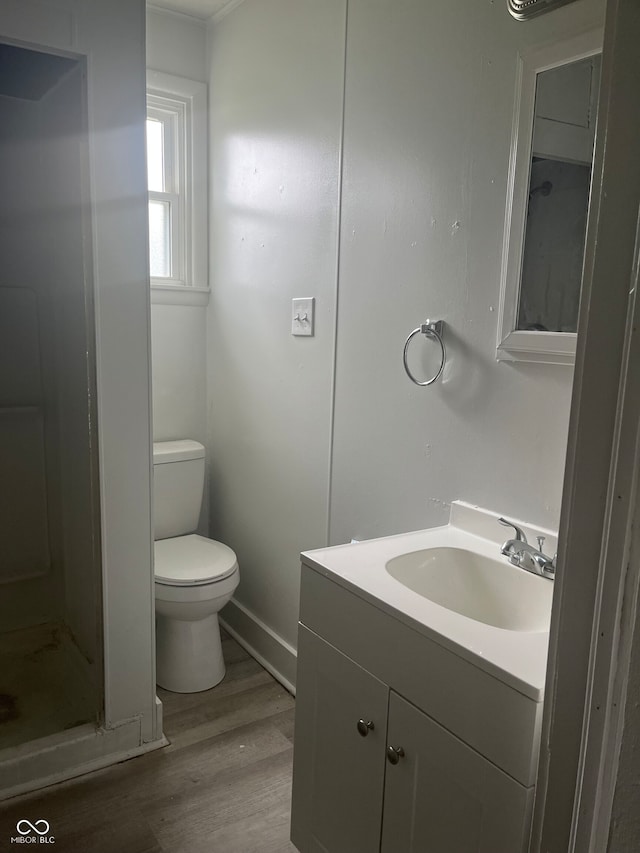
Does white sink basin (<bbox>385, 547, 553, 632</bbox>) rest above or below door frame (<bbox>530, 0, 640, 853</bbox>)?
below

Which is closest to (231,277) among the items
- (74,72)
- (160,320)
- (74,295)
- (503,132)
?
(160,320)

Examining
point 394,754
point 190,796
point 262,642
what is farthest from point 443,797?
point 262,642

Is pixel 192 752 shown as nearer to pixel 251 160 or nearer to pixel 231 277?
pixel 231 277

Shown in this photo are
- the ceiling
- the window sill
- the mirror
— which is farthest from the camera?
the window sill

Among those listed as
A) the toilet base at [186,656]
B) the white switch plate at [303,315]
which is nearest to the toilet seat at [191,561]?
the toilet base at [186,656]

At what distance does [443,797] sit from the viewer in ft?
3.75

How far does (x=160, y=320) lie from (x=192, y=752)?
1720 millimetres

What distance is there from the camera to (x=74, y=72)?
1.86 metres

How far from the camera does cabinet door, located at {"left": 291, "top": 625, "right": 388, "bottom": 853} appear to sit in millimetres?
1313

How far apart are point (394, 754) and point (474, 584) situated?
0.46 meters

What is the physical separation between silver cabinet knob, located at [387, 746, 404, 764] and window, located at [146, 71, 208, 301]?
2.13 metres

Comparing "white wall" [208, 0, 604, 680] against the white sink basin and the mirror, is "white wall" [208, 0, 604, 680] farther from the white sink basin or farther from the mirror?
the white sink basin

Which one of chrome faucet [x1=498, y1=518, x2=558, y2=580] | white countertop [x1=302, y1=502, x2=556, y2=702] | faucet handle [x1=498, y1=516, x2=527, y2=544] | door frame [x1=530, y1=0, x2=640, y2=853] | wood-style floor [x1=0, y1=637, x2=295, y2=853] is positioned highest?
door frame [x1=530, y1=0, x2=640, y2=853]

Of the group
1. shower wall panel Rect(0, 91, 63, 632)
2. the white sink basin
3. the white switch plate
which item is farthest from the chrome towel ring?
shower wall panel Rect(0, 91, 63, 632)
